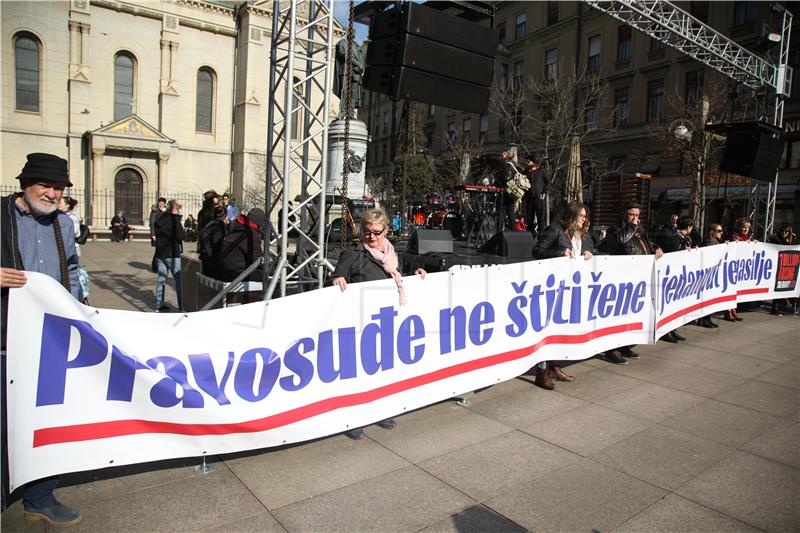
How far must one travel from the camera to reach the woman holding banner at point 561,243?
5590 mm

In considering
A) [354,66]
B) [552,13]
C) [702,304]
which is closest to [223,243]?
[354,66]

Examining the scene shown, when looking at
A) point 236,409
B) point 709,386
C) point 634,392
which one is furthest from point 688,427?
point 236,409

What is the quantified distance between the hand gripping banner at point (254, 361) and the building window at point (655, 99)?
1148 inches

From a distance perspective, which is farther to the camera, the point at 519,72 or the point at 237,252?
the point at 519,72

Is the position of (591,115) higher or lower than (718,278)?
higher

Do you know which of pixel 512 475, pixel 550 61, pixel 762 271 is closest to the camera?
pixel 512 475

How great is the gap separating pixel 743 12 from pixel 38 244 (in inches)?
1275

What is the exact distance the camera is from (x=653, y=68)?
3066 centimetres

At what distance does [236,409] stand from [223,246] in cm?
405

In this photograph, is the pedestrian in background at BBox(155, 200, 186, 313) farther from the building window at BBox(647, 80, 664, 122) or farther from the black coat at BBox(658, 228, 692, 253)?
the building window at BBox(647, 80, 664, 122)

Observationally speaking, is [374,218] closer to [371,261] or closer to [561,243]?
[371,261]

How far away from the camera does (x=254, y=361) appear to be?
351 centimetres

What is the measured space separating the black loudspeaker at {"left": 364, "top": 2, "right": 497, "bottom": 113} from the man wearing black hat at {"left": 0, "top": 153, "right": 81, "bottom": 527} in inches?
172

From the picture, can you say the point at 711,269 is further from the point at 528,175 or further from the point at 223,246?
the point at 223,246
